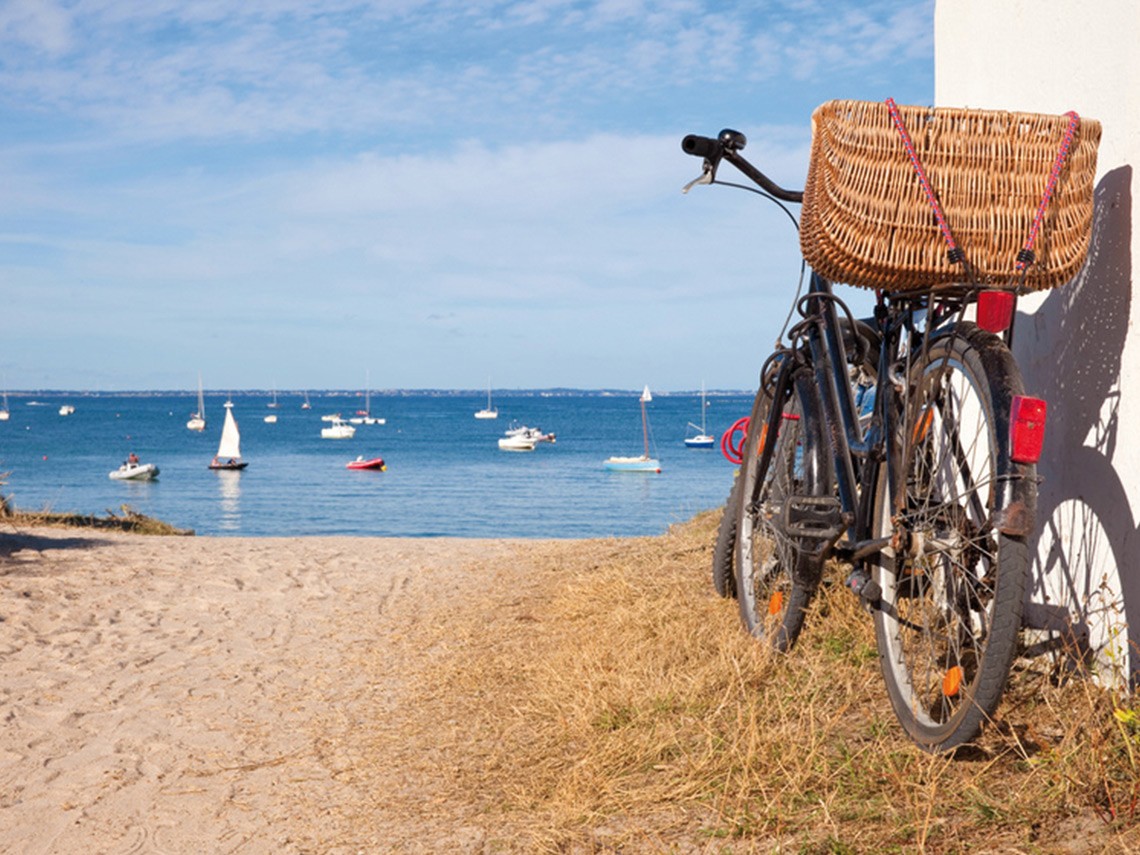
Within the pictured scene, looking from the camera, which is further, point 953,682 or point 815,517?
point 815,517

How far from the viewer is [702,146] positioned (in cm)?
450

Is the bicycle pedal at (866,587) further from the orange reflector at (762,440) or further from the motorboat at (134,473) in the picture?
the motorboat at (134,473)

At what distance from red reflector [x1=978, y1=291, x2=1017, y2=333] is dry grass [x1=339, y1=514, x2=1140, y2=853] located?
110 centimetres

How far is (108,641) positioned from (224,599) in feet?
4.47

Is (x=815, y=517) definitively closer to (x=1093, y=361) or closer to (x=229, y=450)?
(x=1093, y=361)

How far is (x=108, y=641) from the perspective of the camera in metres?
6.62

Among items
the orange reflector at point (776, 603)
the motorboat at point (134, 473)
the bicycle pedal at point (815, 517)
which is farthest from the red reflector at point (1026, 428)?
the motorboat at point (134, 473)

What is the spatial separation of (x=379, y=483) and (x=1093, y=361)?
65.6m

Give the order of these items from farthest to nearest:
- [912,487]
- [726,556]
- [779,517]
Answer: [726,556] → [779,517] → [912,487]

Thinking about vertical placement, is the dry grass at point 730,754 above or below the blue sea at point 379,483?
above

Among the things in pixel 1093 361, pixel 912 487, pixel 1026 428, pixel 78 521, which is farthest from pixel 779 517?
pixel 78 521

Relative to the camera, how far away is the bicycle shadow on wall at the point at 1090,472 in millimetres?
3479

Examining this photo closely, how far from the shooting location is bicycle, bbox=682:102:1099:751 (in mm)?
2973

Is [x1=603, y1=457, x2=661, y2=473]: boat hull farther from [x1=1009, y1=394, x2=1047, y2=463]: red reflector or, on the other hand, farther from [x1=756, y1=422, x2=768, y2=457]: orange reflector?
[x1=1009, y1=394, x2=1047, y2=463]: red reflector
